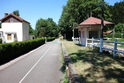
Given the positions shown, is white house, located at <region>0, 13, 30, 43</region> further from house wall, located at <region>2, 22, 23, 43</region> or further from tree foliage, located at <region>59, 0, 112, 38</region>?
tree foliage, located at <region>59, 0, 112, 38</region>

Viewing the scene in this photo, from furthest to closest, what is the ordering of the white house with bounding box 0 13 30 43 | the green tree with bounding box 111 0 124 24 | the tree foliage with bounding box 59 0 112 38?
the green tree with bounding box 111 0 124 24 < the tree foliage with bounding box 59 0 112 38 < the white house with bounding box 0 13 30 43

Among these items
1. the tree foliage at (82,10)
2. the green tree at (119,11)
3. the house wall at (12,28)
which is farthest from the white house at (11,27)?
the green tree at (119,11)

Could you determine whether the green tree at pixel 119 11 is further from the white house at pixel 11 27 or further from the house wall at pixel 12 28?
the house wall at pixel 12 28

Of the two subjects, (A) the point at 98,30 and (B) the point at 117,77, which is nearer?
(B) the point at 117,77

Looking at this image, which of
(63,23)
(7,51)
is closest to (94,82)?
(7,51)

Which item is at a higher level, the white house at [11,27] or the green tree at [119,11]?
the green tree at [119,11]

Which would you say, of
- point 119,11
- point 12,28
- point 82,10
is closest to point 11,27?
point 12,28

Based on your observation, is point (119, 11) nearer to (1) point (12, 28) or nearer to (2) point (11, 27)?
(1) point (12, 28)

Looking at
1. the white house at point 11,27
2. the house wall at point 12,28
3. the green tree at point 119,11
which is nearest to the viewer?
the white house at point 11,27

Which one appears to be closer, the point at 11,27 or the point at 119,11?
the point at 11,27

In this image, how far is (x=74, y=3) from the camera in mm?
35094

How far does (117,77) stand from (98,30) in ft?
41.8

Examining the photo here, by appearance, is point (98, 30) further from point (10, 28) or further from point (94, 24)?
point (10, 28)

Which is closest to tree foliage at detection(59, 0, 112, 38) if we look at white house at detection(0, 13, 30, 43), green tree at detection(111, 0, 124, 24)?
white house at detection(0, 13, 30, 43)
